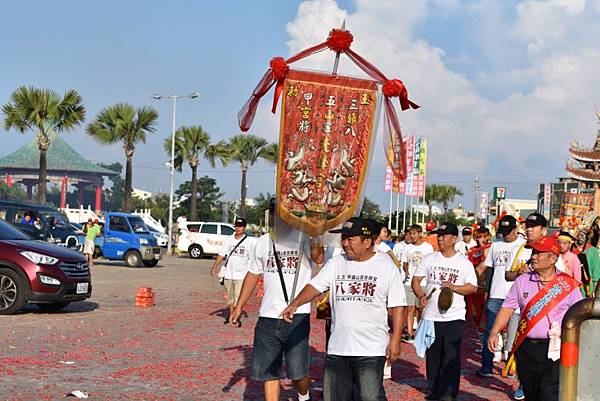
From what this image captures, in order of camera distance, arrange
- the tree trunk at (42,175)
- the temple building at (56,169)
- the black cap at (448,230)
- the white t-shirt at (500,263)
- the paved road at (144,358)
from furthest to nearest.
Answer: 1. the temple building at (56,169)
2. the tree trunk at (42,175)
3. the white t-shirt at (500,263)
4. the black cap at (448,230)
5. the paved road at (144,358)

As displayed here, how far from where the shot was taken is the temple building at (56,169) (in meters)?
159

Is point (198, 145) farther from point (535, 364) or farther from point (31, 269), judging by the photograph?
point (535, 364)

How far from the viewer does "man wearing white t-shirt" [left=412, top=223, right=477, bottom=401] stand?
8789 millimetres

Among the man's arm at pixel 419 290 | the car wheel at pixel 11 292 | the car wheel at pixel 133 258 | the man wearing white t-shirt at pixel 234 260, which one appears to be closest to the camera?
the man's arm at pixel 419 290

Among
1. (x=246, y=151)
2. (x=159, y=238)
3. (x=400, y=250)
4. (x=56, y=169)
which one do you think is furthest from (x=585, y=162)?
(x=56, y=169)

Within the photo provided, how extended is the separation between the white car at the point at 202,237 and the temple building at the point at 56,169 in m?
113

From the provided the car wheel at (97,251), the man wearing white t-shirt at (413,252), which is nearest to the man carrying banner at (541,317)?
the man wearing white t-shirt at (413,252)

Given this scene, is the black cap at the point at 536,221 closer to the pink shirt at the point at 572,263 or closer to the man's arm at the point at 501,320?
the pink shirt at the point at 572,263

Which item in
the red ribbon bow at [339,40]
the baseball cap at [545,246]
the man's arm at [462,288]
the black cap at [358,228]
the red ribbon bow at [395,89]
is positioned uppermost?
the red ribbon bow at [339,40]

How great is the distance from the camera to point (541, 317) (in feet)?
21.5

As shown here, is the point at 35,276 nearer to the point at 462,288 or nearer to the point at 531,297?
the point at 462,288

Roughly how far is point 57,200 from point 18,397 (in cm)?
19266

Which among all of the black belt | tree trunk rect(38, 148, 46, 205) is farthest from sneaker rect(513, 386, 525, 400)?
tree trunk rect(38, 148, 46, 205)

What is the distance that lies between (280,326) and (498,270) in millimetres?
4046
